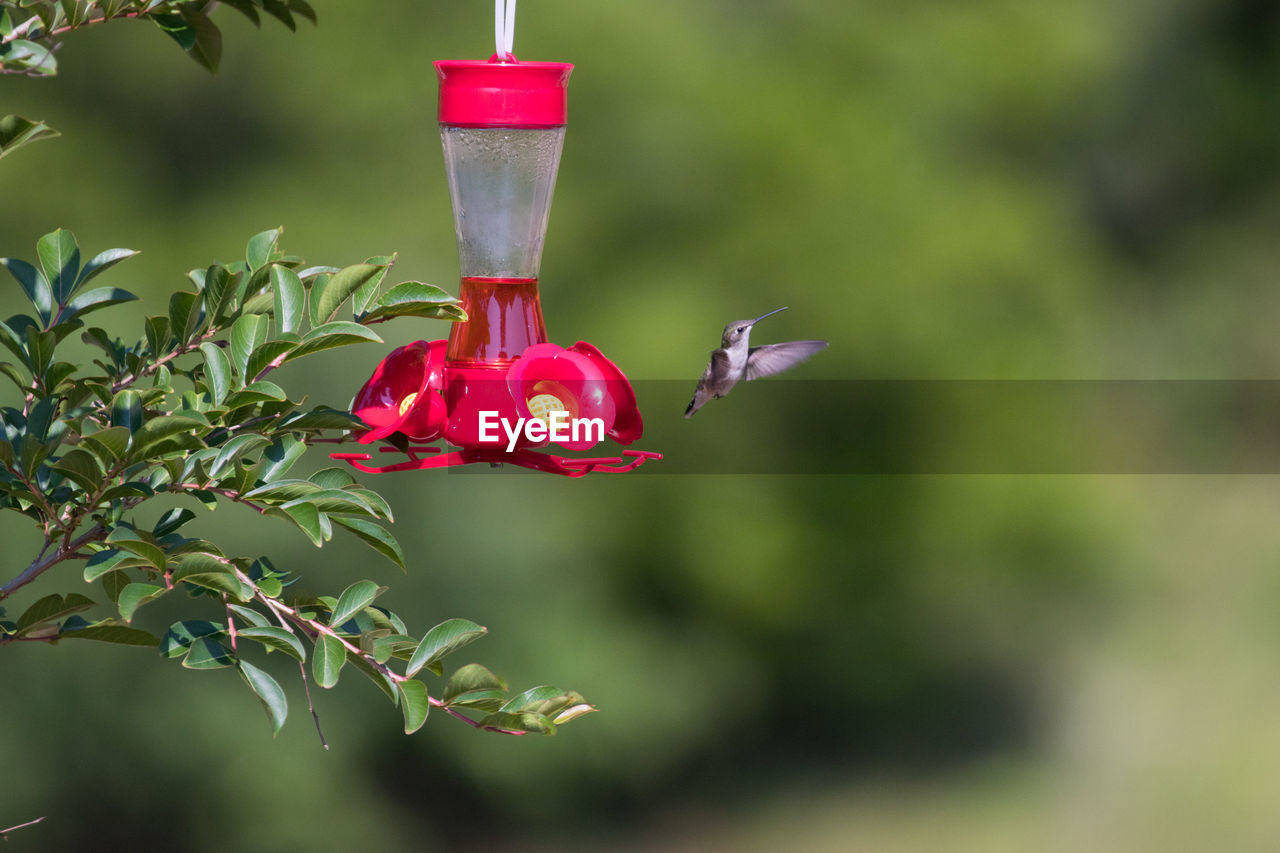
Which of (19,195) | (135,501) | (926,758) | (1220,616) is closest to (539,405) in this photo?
(135,501)

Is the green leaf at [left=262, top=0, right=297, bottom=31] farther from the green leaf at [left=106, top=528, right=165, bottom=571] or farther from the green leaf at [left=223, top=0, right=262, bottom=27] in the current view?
the green leaf at [left=106, top=528, right=165, bottom=571]

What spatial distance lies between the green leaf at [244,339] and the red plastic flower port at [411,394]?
1.31ft

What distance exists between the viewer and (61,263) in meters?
1.71

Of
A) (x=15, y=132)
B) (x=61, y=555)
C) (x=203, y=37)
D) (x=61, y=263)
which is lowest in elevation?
(x=61, y=555)

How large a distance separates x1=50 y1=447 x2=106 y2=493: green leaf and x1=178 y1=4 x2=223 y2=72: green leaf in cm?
67

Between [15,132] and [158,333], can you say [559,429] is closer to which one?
[158,333]

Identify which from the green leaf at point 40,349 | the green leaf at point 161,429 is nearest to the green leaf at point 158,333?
the green leaf at point 40,349

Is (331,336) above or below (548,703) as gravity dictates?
above

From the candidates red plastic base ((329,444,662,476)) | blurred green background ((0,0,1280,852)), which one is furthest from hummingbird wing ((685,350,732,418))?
blurred green background ((0,0,1280,852))

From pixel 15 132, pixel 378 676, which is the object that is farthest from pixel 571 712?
pixel 15 132

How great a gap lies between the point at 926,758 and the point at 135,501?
5.73 m

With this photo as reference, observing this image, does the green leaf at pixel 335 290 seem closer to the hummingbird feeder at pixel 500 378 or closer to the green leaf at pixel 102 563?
the hummingbird feeder at pixel 500 378

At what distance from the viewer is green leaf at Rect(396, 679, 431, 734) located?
1.63 meters

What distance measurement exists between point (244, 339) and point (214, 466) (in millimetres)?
155
